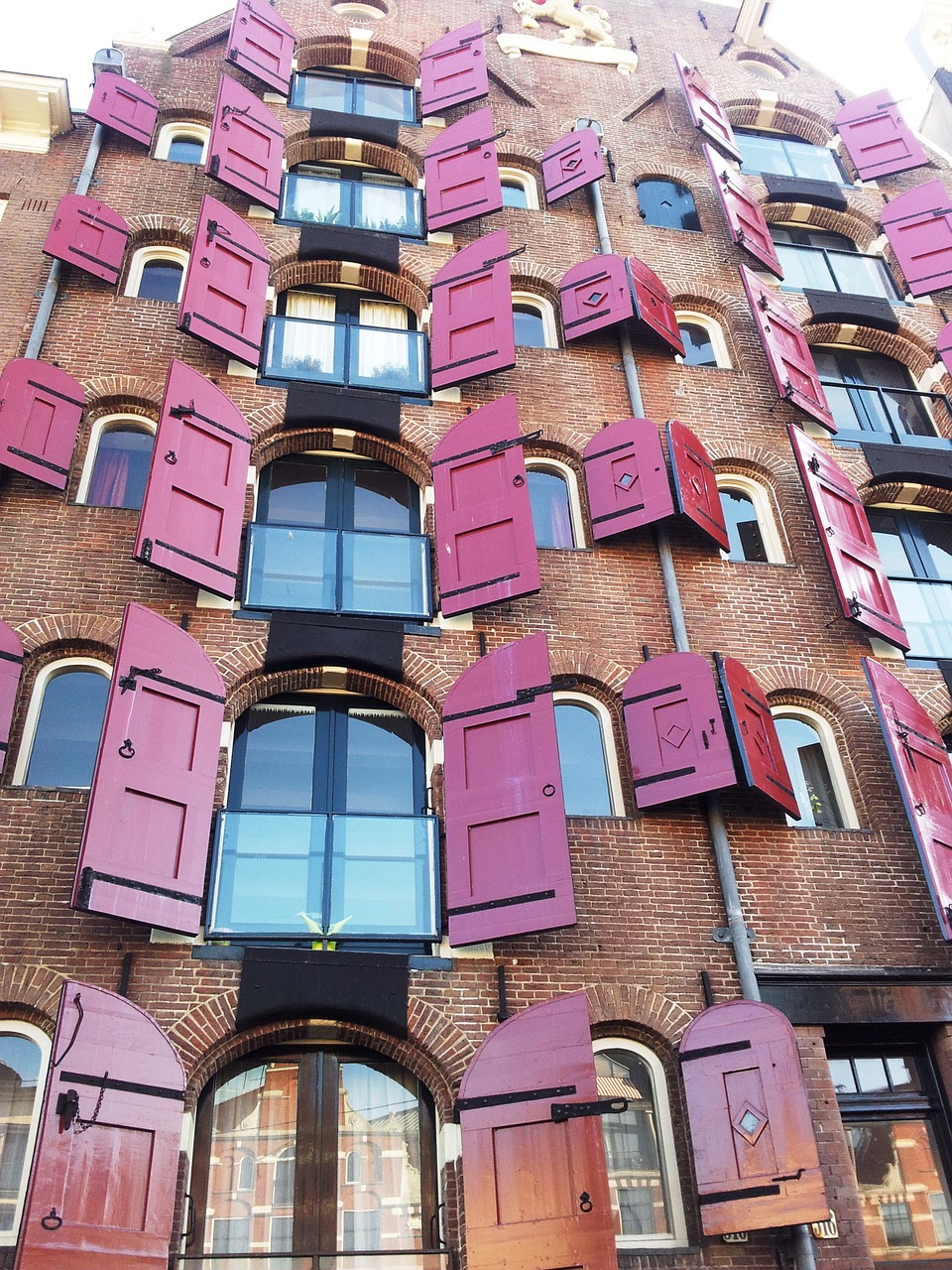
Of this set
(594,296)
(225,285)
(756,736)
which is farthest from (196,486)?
(594,296)

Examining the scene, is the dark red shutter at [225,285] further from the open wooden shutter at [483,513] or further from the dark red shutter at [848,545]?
the dark red shutter at [848,545]

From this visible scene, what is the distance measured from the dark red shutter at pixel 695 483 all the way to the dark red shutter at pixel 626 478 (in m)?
0.15

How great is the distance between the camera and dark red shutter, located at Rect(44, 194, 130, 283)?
15.1 metres

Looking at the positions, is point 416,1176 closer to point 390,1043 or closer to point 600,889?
point 390,1043

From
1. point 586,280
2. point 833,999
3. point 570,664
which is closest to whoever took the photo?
point 833,999

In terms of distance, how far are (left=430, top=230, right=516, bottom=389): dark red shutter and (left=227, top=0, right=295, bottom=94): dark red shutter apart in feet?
17.3

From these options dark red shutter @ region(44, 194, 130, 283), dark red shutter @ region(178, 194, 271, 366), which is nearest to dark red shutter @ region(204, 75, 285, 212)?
dark red shutter @ region(178, 194, 271, 366)

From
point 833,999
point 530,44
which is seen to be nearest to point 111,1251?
point 833,999

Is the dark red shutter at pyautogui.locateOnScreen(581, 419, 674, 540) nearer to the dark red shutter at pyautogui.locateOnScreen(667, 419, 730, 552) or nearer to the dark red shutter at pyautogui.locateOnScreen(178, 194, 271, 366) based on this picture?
the dark red shutter at pyautogui.locateOnScreen(667, 419, 730, 552)

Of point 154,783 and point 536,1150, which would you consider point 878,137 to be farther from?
point 536,1150

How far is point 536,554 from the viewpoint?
13.1m

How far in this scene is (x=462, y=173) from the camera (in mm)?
17656

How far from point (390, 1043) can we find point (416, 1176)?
3.55ft

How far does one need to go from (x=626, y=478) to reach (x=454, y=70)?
957cm
